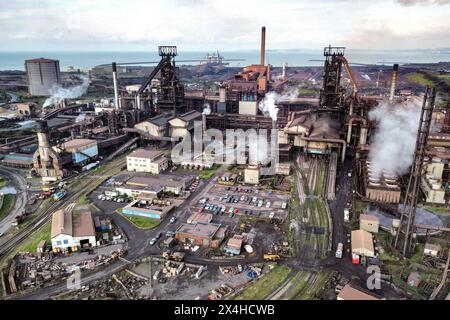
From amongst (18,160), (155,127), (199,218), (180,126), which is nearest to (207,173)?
(199,218)

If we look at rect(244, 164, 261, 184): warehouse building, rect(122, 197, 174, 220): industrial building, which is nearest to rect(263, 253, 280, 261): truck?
rect(122, 197, 174, 220): industrial building

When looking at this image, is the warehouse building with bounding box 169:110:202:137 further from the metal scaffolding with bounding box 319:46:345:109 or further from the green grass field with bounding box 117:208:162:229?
the green grass field with bounding box 117:208:162:229

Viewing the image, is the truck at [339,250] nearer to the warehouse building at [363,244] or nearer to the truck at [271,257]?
the warehouse building at [363,244]

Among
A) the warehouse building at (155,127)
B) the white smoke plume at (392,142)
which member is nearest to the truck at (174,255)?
the white smoke plume at (392,142)

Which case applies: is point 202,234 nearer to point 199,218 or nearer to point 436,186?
point 199,218

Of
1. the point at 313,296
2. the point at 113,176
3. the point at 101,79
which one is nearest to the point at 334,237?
the point at 313,296
